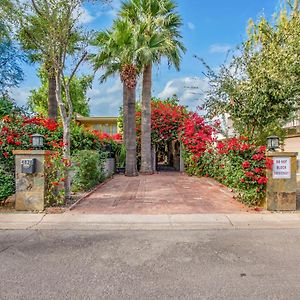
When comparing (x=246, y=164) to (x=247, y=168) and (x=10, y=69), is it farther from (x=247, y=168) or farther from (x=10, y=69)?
(x=10, y=69)

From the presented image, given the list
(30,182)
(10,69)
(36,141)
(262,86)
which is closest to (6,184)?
(30,182)

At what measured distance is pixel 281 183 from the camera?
7.39 metres

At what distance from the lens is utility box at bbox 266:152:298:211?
736 centimetres

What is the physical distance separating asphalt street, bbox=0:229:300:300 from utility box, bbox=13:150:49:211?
61.4 inches

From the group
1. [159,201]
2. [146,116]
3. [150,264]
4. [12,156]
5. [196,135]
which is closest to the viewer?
[150,264]

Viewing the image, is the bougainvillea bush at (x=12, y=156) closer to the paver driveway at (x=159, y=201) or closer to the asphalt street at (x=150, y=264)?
the paver driveway at (x=159, y=201)

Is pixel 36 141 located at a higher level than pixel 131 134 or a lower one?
lower

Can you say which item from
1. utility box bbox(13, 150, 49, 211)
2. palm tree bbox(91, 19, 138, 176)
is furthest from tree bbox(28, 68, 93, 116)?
utility box bbox(13, 150, 49, 211)

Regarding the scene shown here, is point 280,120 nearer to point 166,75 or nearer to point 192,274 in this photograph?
point 192,274

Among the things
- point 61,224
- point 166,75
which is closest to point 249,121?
point 61,224

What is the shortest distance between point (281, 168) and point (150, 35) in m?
10.8

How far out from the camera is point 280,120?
918cm

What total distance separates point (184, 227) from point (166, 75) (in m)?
Answer: 12.5

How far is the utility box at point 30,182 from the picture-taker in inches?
286
